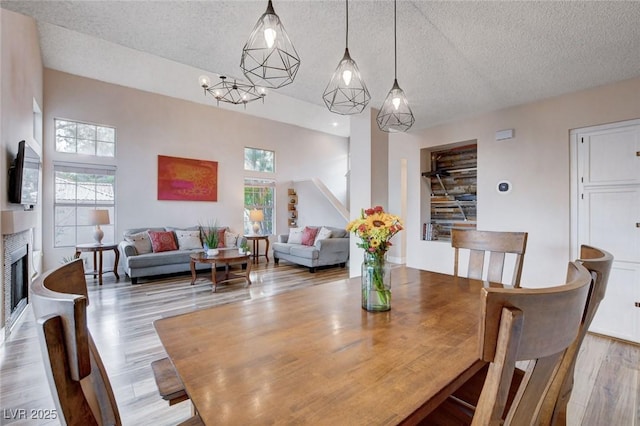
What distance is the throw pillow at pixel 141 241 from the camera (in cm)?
514

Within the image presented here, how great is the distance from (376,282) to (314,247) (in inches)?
178

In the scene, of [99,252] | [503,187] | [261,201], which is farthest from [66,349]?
[261,201]

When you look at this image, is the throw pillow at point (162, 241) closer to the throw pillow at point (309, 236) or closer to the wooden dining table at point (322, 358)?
the throw pillow at point (309, 236)

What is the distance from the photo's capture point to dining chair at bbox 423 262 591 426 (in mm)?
503

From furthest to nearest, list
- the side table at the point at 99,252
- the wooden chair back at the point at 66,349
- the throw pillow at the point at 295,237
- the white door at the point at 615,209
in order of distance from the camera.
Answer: the throw pillow at the point at 295,237 → the side table at the point at 99,252 → the white door at the point at 615,209 → the wooden chair back at the point at 66,349

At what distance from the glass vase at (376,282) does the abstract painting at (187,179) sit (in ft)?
19.2

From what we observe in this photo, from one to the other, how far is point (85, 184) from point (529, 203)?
22.5ft

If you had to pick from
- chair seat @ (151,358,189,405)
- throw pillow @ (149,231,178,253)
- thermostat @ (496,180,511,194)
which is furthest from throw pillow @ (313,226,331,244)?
chair seat @ (151,358,189,405)

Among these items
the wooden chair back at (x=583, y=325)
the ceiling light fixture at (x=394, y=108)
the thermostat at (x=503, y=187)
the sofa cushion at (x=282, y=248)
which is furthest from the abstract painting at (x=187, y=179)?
the wooden chair back at (x=583, y=325)

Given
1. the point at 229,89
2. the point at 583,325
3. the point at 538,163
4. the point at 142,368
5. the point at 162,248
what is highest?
the point at 229,89

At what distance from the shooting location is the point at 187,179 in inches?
248

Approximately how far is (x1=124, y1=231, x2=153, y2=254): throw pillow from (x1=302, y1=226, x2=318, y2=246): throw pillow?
2.93m

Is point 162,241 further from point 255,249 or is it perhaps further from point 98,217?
point 255,249

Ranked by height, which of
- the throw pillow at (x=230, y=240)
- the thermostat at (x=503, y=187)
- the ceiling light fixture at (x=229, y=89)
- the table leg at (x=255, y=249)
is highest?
the ceiling light fixture at (x=229, y=89)
